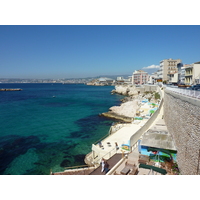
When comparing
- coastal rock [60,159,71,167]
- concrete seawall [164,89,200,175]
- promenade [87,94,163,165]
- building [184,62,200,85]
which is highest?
building [184,62,200,85]

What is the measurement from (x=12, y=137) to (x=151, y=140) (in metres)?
18.0

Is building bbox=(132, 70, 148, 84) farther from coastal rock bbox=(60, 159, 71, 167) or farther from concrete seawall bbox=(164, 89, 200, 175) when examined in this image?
concrete seawall bbox=(164, 89, 200, 175)

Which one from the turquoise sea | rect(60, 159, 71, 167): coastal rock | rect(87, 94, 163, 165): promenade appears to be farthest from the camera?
the turquoise sea

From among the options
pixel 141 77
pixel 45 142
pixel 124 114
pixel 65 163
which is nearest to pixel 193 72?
pixel 124 114

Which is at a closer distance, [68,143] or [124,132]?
[124,132]

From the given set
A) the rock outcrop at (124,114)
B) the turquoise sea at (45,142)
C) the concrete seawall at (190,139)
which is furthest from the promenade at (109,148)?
the rock outcrop at (124,114)

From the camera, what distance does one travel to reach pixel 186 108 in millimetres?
8242

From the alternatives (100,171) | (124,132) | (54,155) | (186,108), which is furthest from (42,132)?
(186,108)

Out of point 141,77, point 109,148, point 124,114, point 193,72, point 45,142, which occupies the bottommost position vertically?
point 45,142

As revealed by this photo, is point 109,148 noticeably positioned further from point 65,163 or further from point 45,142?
point 45,142

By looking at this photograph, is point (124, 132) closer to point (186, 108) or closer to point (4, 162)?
point (186, 108)

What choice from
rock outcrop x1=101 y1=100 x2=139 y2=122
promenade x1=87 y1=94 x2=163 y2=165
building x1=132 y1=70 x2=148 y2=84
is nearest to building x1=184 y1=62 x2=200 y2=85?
rock outcrop x1=101 y1=100 x2=139 y2=122

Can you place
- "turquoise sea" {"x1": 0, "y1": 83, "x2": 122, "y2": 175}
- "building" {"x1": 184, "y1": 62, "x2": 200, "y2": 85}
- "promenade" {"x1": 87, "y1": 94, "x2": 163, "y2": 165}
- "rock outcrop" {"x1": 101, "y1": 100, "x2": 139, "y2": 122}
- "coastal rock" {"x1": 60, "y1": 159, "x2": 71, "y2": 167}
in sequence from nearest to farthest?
1. "promenade" {"x1": 87, "y1": 94, "x2": 163, "y2": 165}
2. "coastal rock" {"x1": 60, "y1": 159, "x2": 71, "y2": 167}
3. "turquoise sea" {"x1": 0, "y1": 83, "x2": 122, "y2": 175}
4. "rock outcrop" {"x1": 101, "y1": 100, "x2": 139, "y2": 122}
5. "building" {"x1": 184, "y1": 62, "x2": 200, "y2": 85}

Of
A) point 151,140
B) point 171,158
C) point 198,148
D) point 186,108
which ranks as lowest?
point 171,158
